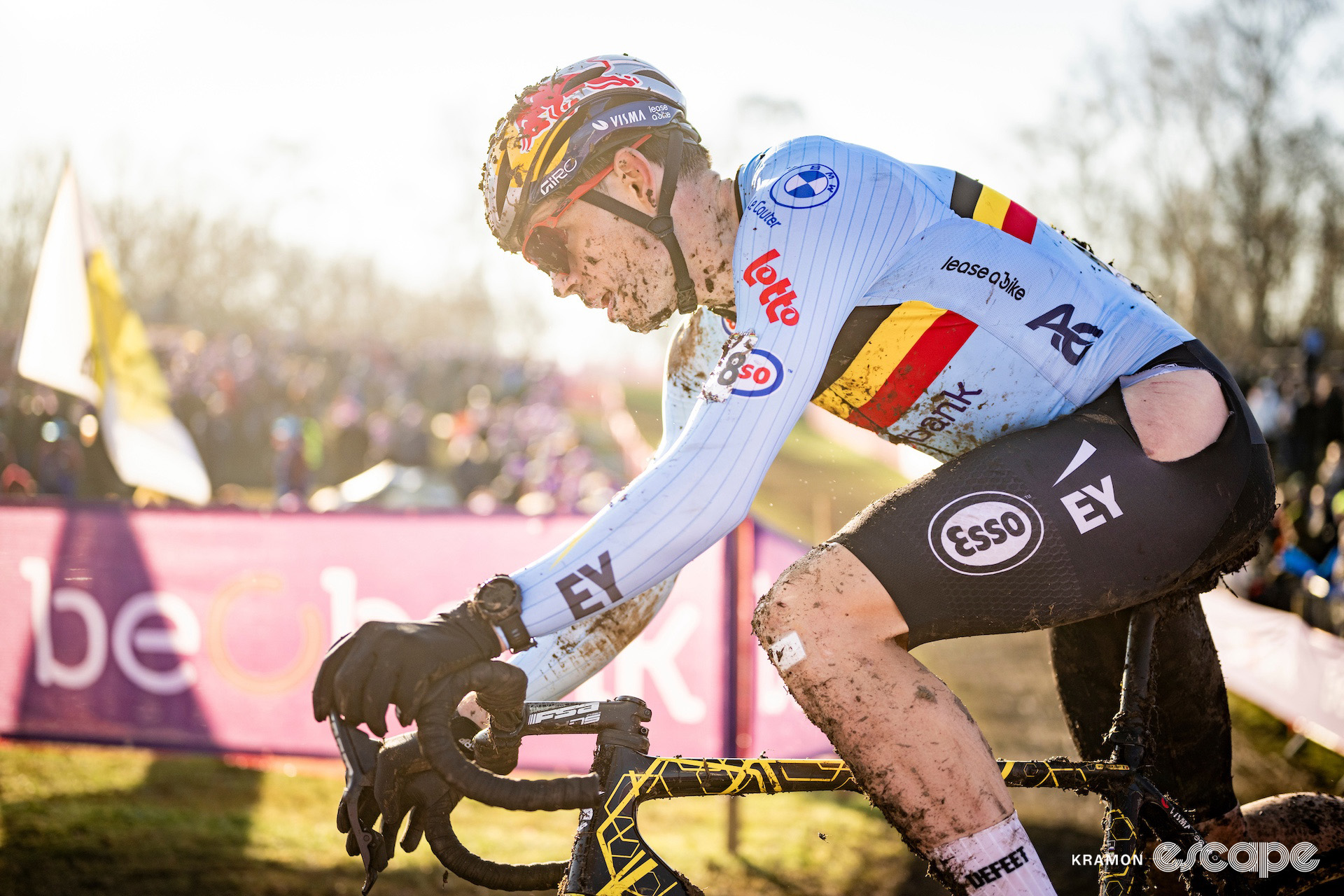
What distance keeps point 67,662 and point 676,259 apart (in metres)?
5.84

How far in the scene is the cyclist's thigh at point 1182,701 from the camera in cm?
219

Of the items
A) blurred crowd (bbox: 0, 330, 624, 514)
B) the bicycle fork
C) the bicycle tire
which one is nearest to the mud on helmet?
the bicycle fork

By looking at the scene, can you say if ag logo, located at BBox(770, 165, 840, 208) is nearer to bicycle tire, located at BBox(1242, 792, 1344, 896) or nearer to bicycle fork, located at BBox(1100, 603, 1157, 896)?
bicycle fork, located at BBox(1100, 603, 1157, 896)

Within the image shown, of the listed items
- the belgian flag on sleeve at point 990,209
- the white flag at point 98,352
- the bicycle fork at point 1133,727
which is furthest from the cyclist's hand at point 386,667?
the white flag at point 98,352

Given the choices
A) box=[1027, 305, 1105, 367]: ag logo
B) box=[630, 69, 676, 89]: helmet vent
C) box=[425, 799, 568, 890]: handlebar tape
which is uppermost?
box=[630, 69, 676, 89]: helmet vent

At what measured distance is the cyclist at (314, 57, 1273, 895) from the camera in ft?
5.28

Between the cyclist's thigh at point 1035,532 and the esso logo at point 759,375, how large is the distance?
0.34 meters

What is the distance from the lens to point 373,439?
19656 millimetres

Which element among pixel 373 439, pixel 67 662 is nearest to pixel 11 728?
pixel 67 662

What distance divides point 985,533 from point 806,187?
0.75m

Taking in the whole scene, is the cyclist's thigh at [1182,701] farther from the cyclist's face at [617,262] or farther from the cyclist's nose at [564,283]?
the cyclist's nose at [564,283]

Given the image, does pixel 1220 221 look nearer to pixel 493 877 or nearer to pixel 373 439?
pixel 373 439

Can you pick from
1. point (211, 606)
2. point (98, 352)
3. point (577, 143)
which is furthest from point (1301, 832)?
point (98, 352)

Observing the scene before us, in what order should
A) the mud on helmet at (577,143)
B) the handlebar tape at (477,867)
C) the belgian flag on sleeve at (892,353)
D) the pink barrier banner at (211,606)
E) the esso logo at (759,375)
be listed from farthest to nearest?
1. the pink barrier banner at (211,606)
2. the mud on helmet at (577,143)
3. the belgian flag on sleeve at (892,353)
4. the handlebar tape at (477,867)
5. the esso logo at (759,375)
